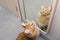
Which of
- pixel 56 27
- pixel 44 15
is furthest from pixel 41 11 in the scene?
pixel 56 27

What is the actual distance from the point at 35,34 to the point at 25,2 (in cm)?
43

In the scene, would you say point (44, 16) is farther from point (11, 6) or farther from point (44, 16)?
point (11, 6)

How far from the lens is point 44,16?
4.32ft

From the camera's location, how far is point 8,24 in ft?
5.34

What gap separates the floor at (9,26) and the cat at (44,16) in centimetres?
19

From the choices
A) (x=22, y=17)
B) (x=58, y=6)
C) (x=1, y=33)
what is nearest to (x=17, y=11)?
(x=22, y=17)

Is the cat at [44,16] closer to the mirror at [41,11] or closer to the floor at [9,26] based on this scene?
the mirror at [41,11]

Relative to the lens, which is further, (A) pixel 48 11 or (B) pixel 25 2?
(B) pixel 25 2

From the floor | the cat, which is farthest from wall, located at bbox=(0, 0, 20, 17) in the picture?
the cat

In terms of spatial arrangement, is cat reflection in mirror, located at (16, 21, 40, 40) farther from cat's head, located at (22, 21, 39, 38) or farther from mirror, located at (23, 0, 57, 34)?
mirror, located at (23, 0, 57, 34)

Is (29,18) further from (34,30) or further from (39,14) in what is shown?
(34,30)

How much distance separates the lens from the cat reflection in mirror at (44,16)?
123 centimetres

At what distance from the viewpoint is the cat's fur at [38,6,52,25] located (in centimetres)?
123

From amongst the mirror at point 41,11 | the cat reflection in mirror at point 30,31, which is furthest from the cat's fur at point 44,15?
the cat reflection in mirror at point 30,31
